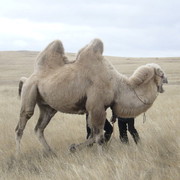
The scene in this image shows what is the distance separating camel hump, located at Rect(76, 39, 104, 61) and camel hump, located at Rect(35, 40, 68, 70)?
68 centimetres

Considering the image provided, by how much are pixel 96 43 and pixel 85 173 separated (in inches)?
106

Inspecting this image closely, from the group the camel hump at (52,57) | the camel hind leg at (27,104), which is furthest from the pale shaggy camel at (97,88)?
the camel hump at (52,57)

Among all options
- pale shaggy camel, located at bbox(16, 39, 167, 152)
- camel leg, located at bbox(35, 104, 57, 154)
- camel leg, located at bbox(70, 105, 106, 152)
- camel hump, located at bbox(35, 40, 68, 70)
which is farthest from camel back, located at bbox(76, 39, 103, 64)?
camel leg, located at bbox(35, 104, 57, 154)

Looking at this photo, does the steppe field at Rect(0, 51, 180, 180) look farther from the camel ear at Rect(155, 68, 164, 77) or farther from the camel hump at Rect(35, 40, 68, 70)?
the camel hump at Rect(35, 40, 68, 70)

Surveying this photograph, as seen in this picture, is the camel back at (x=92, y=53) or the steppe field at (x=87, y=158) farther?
the camel back at (x=92, y=53)

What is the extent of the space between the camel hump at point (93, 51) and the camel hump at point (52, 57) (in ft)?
2.23

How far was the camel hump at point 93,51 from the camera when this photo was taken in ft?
21.9

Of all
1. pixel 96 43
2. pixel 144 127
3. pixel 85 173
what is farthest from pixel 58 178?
pixel 144 127

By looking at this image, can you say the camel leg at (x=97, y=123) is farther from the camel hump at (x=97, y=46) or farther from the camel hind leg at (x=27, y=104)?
the camel hind leg at (x=27, y=104)

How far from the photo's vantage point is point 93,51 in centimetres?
670

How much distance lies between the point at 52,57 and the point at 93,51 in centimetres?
110

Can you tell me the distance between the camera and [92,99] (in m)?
6.29

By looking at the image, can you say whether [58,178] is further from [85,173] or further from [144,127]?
[144,127]

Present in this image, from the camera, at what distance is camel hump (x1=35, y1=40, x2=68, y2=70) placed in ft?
24.2
